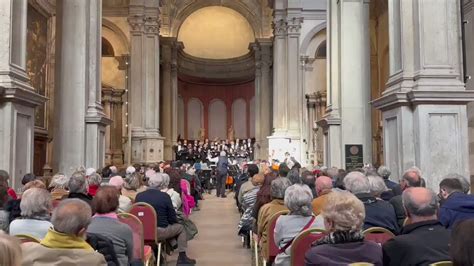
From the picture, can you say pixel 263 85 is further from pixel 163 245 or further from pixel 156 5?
pixel 163 245

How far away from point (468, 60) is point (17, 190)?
9826 millimetres

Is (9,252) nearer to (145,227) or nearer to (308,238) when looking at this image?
(308,238)

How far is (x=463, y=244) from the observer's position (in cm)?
213

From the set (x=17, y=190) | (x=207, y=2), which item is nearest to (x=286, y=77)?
(x=207, y=2)

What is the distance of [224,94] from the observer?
33.6m

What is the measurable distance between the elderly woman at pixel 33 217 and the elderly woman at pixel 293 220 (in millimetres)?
1989

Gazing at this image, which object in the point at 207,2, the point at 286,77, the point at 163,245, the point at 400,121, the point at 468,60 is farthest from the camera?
the point at 207,2

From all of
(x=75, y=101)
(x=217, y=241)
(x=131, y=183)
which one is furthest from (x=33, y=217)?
(x=75, y=101)

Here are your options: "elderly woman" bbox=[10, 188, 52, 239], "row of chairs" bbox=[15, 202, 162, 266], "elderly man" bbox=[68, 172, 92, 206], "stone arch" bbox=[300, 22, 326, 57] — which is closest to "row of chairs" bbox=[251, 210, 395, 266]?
"row of chairs" bbox=[15, 202, 162, 266]

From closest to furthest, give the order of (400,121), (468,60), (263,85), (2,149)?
(2,149), (400,121), (468,60), (263,85)

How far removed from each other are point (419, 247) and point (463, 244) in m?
0.91

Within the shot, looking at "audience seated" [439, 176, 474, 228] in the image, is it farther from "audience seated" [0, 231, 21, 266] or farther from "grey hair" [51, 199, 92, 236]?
"audience seated" [0, 231, 21, 266]

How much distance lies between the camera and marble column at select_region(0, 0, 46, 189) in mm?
7809

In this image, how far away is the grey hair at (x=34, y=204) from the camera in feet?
13.6
